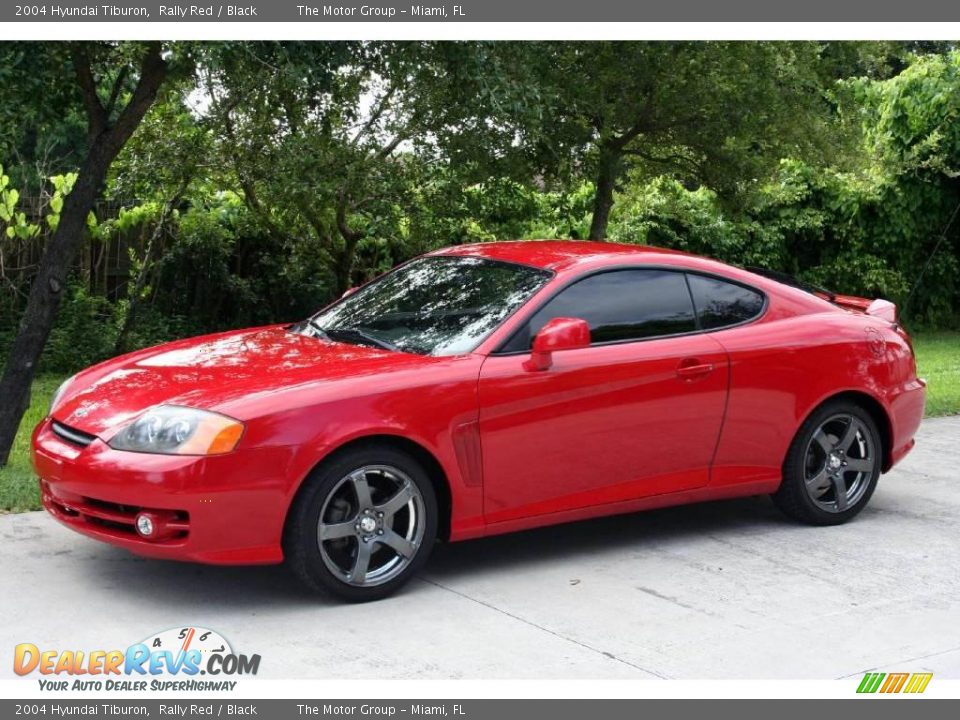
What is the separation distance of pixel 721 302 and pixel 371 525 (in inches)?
92.0

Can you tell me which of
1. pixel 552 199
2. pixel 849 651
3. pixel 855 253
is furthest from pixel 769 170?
pixel 849 651

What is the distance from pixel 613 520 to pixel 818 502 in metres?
1.08

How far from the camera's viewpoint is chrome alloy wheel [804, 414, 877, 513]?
7258mm

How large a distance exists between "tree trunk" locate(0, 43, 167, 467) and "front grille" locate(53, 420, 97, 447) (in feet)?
6.74

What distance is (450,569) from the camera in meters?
6.39

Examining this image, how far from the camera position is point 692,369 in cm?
666

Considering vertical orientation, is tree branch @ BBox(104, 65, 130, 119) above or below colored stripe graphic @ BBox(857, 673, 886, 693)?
above

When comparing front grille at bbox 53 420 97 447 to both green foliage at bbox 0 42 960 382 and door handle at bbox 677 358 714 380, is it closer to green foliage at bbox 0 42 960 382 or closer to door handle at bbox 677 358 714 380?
door handle at bbox 677 358 714 380

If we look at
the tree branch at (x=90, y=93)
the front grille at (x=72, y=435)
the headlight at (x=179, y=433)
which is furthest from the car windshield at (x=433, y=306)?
the tree branch at (x=90, y=93)

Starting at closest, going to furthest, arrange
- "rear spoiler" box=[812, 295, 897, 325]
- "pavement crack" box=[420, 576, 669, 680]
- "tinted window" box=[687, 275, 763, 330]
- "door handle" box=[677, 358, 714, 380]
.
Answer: "pavement crack" box=[420, 576, 669, 680]
"door handle" box=[677, 358, 714, 380]
"tinted window" box=[687, 275, 763, 330]
"rear spoiler" box=[812, 295, 897, 325]

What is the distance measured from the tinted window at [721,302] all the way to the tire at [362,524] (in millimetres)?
1870

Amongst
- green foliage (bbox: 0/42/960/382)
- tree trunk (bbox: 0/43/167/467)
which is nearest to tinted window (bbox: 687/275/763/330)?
green foliage (bbox: 0/42/960/382)

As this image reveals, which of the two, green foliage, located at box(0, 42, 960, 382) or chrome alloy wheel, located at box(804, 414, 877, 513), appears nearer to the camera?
chrome alloy wheel, located at box(804, 414, 877, 513)

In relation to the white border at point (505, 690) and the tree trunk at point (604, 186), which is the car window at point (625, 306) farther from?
the tree trunk at point (604, 186)
